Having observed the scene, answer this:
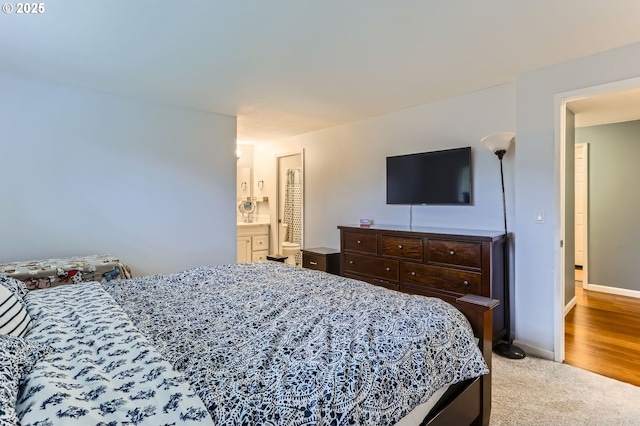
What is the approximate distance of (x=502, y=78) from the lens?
9.59ft

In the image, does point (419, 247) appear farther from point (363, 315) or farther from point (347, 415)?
point (347, 415)

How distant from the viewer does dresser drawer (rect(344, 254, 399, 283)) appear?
343cm

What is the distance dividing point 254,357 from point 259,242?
16.2 ft

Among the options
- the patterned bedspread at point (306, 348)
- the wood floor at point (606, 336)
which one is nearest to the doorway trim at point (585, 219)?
the wood floor at point (606, 336)

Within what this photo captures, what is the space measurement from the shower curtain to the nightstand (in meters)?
0.97

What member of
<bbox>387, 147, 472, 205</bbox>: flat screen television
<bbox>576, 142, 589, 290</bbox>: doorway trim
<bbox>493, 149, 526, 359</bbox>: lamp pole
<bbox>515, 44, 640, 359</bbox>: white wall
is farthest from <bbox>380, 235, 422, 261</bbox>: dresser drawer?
<bbox>576, 142, 589, 290</bbox>: doorway trim

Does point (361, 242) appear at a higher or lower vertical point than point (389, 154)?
lower

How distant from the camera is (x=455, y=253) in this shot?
9.59 feet

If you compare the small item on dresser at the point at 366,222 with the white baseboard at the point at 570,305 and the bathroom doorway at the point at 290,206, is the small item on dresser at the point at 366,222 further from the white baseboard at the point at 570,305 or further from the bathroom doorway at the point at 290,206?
the white baseboard at the point at 570,305

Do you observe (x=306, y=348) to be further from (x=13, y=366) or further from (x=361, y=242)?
(x=361, y=242)

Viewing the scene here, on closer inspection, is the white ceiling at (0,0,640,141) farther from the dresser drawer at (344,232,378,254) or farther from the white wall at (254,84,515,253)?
the dresser drawer at (344,232,378,254)

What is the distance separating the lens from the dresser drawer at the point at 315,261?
4363 mm

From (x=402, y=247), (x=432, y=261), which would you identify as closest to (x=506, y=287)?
(x=432, y=261)

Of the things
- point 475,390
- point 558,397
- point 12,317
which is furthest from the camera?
point 558,397
